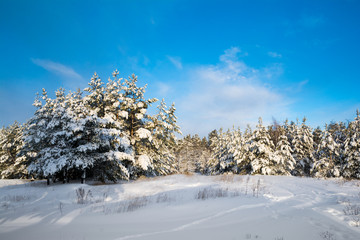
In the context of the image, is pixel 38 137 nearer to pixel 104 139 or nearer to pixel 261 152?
→ pixel 104 139

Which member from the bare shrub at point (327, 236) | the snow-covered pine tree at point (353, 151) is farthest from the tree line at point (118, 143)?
the bare shrub at point (327, 236)

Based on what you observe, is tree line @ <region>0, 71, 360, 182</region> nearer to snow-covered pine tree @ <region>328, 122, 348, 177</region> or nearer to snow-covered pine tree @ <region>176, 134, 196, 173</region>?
snow-covered pine tree @ <region>328, 122, 348, 177</region>

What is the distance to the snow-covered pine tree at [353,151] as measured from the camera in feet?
74.2

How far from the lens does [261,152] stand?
24.7 m

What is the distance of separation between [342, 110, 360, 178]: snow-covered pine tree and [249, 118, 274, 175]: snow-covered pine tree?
857 centimetres

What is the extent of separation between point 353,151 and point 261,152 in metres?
10.5

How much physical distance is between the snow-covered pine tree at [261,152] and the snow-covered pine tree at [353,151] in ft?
28.1

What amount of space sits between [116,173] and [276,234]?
51.2 feet

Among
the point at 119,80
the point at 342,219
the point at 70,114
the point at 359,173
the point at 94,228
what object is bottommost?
the point at 359,173

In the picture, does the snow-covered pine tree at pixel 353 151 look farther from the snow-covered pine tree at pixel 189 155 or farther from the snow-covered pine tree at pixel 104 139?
the snow-covered pine tree at pixel 189 155


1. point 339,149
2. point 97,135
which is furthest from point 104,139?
point 339,149

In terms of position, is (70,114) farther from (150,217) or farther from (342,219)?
(342,219)

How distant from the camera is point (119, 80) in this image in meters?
20.5

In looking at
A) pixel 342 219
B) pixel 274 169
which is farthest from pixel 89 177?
pixel 274 169
